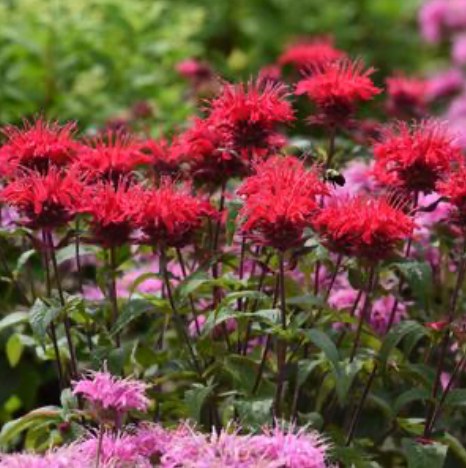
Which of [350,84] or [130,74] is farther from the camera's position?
[130,74]

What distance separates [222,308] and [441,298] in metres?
0.74

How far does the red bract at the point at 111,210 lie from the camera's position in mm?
1822

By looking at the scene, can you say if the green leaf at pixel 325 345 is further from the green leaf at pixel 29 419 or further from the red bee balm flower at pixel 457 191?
the green leaf at pixel 29 419

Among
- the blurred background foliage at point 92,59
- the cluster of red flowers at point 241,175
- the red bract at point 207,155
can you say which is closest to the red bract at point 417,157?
the cluster of red flowers at point 241,175

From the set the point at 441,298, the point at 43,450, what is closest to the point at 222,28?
the point at 441,298

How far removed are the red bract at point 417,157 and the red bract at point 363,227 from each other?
140 millimetres

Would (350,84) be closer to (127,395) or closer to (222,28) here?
(127,395)

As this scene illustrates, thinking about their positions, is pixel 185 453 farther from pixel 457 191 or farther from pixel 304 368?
pixel 457 191

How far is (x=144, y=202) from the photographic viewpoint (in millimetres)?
1785

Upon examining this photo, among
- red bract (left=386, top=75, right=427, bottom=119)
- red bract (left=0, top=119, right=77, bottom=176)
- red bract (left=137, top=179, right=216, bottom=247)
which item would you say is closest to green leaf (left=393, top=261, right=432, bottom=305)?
red bract (left=137, top=179, right=216, bottom=247)

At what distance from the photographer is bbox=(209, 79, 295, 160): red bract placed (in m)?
1.92

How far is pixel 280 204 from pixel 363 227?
0.48 feet

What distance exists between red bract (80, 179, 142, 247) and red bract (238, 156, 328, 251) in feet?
0.60

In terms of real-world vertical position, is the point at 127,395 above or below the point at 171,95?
below
